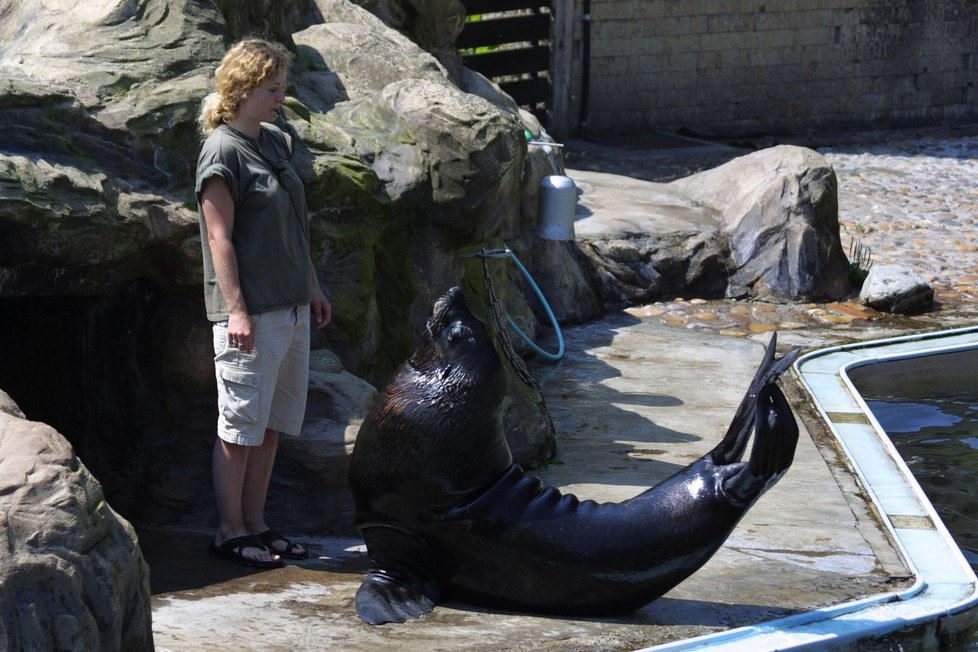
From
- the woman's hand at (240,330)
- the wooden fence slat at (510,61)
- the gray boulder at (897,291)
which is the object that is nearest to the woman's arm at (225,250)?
the woman's hand at (240,330)

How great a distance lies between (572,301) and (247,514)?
14.7ft

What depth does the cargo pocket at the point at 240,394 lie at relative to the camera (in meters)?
4.61

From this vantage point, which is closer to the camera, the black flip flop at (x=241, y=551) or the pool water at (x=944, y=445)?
the black flip flop at (x=241, y=551)

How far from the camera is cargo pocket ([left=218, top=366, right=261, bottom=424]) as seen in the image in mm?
4609

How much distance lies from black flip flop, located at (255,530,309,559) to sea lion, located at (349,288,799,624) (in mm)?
488

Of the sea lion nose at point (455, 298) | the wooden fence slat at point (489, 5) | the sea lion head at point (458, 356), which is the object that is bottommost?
the sea lion head at point (458, 356)

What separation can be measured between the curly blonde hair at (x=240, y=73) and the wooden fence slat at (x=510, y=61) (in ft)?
37.2

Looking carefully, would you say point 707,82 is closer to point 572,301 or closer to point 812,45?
point 812,45

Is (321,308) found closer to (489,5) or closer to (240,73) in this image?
(240,73)

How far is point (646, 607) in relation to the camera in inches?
171

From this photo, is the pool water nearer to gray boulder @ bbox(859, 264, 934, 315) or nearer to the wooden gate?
gray boulder @ bbox(859, 264, 934, 315)

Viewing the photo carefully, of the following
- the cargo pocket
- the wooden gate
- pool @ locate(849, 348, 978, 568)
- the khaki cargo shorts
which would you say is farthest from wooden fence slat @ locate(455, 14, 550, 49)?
the cargo pocket

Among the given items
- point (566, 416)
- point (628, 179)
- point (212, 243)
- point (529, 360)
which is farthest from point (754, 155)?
point (212, 243)

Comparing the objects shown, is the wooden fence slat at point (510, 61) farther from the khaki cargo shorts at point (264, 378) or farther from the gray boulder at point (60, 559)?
the gray boulder at point (60, 559)
